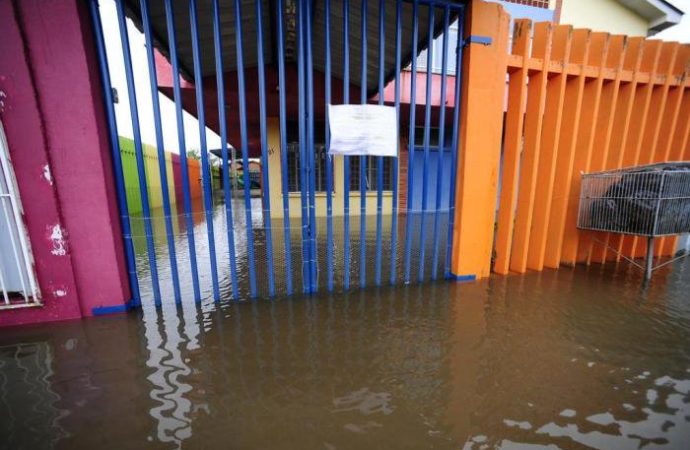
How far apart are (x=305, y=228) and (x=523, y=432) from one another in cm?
243

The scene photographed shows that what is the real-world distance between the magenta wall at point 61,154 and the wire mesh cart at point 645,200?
576 centimetres

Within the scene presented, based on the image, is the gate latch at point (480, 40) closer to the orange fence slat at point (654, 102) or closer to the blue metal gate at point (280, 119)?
the blue metal gate at point (280, 119)

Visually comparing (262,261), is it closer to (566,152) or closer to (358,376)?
(358,376)

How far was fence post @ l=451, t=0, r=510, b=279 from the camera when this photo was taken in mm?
3229

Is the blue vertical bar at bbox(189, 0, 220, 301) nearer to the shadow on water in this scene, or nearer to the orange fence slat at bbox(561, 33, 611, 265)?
the shadow on water

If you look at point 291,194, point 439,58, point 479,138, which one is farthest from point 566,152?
point 291,194

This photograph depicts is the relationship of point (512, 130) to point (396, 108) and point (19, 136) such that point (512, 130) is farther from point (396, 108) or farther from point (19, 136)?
point (19, 136)

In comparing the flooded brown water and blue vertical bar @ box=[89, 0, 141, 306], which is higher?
blue vertical bar @ box=[89, 0, 141, 306]

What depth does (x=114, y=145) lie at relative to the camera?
9.16ft

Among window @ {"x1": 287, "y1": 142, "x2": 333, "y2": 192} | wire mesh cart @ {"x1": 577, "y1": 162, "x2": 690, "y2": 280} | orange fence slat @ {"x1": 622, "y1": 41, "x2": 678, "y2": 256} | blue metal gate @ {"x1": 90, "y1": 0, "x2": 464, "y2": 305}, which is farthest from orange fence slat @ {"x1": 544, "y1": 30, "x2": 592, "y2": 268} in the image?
window @ {"x1": 287, "y1": 142, "x2": 333, "y2": 192}

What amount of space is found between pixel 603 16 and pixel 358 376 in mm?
17795

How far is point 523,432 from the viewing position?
1.55m

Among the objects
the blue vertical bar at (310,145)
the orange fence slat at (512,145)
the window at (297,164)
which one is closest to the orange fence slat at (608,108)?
the orange fence slat at (512,145)

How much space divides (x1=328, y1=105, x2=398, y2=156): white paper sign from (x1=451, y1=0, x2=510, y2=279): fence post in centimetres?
93
